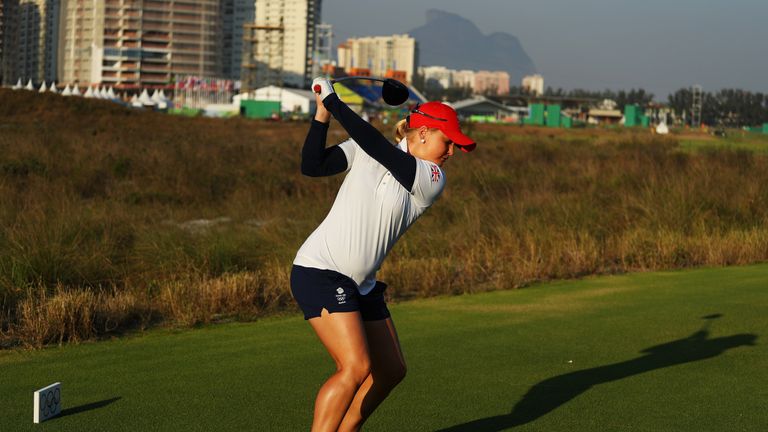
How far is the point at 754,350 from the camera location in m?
8.27

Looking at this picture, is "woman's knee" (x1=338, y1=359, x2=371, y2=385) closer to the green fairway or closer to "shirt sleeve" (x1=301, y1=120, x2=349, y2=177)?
"shirt sleeve" (x1=301, y1=120, x2=349, y2=177)

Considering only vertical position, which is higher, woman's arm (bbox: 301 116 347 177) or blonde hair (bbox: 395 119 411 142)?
blonde hair (bbox: 395 119 411 142)

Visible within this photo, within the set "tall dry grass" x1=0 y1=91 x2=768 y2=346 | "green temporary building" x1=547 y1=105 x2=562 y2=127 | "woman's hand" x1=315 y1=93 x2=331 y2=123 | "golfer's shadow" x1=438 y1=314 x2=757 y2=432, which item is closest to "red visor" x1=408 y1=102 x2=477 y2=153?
"woman's hand" x1=315 y1=93 x2=331 y2=123

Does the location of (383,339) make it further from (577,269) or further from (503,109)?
(503,109)

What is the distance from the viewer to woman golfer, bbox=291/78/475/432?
4.50 metres

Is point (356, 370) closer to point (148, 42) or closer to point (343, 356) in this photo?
point (343, 356)

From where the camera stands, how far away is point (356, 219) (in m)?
4.50

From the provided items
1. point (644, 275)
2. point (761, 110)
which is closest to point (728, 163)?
point (644, 275)

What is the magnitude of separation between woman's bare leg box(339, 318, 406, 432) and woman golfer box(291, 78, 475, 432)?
7cm

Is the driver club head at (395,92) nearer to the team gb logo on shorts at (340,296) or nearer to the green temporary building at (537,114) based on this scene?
the team gb logo on shorts at (340,296)

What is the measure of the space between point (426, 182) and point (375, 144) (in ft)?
1.02

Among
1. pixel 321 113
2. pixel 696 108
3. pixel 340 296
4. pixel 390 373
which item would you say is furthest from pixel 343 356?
pixel 696 108

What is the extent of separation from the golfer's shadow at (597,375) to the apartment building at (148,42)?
571ft

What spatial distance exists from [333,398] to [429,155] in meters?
1.13
